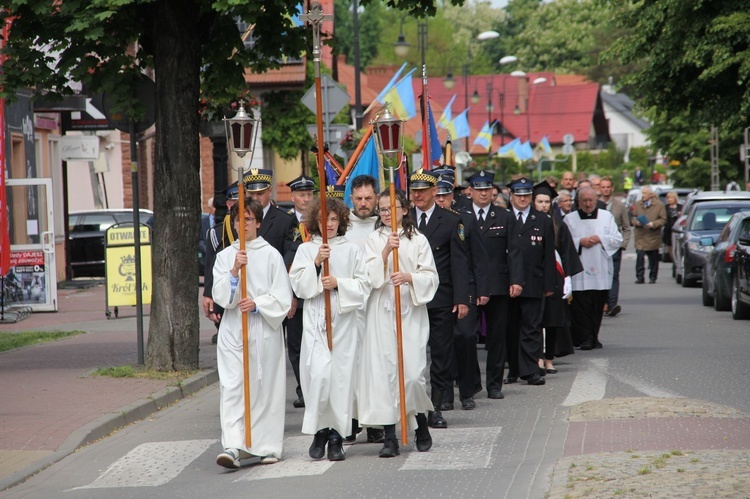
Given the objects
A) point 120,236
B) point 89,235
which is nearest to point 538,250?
point 120,236

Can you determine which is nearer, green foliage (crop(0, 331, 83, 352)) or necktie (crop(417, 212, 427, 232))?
necktie (crop(417, 212, 427, 232))

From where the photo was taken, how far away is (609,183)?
66.3 feet

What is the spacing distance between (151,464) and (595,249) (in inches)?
317

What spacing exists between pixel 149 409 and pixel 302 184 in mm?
2755

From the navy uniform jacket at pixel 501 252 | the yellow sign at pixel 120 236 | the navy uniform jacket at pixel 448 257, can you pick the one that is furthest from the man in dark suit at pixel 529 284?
the yellow sign at pixel 120 236

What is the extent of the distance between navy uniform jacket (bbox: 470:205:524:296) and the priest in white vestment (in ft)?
10.9

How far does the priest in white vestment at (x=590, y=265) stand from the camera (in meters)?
15.5

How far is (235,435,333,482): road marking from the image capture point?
8430 mm

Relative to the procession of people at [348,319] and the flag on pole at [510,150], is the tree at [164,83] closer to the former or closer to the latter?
the procession of people at [348,319]

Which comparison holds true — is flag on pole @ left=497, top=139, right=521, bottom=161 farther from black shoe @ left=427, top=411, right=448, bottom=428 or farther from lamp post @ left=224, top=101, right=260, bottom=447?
lamp post @ left=224, top=101, right=260, bottom=447

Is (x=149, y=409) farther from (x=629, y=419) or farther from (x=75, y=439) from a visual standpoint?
(x=629, y=419)

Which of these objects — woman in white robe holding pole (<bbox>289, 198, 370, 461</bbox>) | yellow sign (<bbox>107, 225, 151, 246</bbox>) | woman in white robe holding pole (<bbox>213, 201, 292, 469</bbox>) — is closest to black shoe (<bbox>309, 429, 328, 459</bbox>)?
woman in white robe holding pole (<bbox>289, 198, 370, 461</bbox>)

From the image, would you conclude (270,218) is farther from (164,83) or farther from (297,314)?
(164,83)

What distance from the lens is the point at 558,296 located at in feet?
43.5
